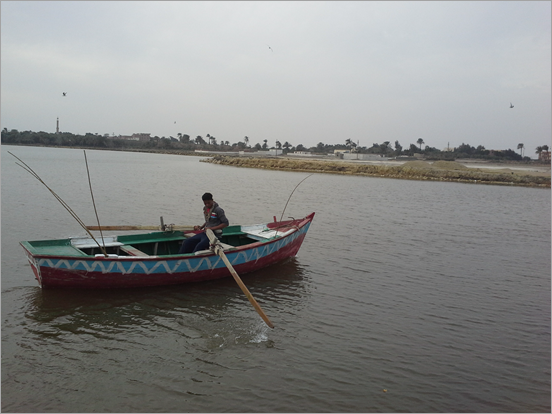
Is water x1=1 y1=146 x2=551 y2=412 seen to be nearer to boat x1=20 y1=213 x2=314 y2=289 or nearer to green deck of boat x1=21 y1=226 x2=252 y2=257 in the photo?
boat x1=20 y1=213 x2=314 y2=289

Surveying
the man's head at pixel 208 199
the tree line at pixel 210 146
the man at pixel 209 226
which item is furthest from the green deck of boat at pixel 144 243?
the tree line at pixel 210 146

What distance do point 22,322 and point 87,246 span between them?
2258 mm

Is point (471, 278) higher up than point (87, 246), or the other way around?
point (87, 246)

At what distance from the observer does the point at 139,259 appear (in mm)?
8062

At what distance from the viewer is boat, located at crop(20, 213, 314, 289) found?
772cm

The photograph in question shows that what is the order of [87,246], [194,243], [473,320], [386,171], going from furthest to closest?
[386,171] → [194,243] → [87,246] → [473,320]

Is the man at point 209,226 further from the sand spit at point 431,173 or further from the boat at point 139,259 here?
the sand spit at point 431,173

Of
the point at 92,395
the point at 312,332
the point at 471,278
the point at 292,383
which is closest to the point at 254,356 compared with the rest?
the point at 292,383

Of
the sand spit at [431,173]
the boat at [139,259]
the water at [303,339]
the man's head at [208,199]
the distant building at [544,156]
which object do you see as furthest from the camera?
the distant building at [544,156]

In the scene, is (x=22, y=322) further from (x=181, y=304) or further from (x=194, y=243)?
(x=194, y=243)

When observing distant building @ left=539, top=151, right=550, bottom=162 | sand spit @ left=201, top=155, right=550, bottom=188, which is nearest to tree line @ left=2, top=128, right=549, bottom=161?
distant building @ left=539, top=151, right=550, bottom=162

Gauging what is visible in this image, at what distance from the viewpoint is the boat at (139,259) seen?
7723mm

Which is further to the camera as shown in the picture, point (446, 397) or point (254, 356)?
point (254, 356)

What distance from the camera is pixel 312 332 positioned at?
706 cm
